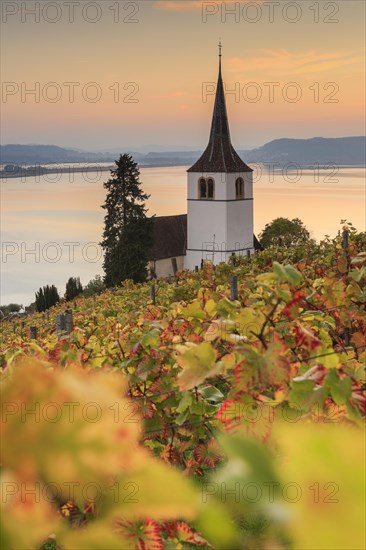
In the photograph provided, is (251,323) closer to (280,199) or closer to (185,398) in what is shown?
(185,398)

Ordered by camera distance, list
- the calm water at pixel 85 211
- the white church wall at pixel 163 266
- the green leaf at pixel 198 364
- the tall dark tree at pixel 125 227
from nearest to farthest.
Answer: the green leaf at pixel 198 364
the tall dark tree at pixel 125 227
the calm water at pixel 85 211
the white church wall at pixel 163 266

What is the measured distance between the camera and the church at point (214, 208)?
47.5 meters

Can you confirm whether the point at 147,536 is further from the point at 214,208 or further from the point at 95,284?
the point at 95,284

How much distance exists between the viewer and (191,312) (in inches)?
119

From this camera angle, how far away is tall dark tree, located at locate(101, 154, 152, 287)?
1550 inches

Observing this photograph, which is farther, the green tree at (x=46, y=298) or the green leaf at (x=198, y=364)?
the green tree at (x=46, y=298)

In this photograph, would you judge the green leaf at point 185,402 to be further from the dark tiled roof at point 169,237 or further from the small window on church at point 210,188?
the small window on church at point 210,188

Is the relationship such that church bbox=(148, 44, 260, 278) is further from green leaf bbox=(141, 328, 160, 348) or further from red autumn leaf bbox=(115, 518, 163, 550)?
red autumn leaf bbox=(115, 518, 163, 550)

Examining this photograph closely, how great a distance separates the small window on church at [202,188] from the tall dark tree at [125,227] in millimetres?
6357

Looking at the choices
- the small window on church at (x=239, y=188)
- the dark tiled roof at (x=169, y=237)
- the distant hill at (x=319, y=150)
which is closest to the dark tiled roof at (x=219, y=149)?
the small window on church at (x=239, y=188)

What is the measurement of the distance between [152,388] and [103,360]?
351 millimetres

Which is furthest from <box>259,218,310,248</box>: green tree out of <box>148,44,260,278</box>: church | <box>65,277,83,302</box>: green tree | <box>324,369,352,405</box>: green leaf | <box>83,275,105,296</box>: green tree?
<box>324,369,352,405</box>: green leaf

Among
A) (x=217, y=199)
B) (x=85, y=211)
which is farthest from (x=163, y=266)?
(x=85, y=211)

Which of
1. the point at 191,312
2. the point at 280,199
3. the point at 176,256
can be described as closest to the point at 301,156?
the point at 280,199
